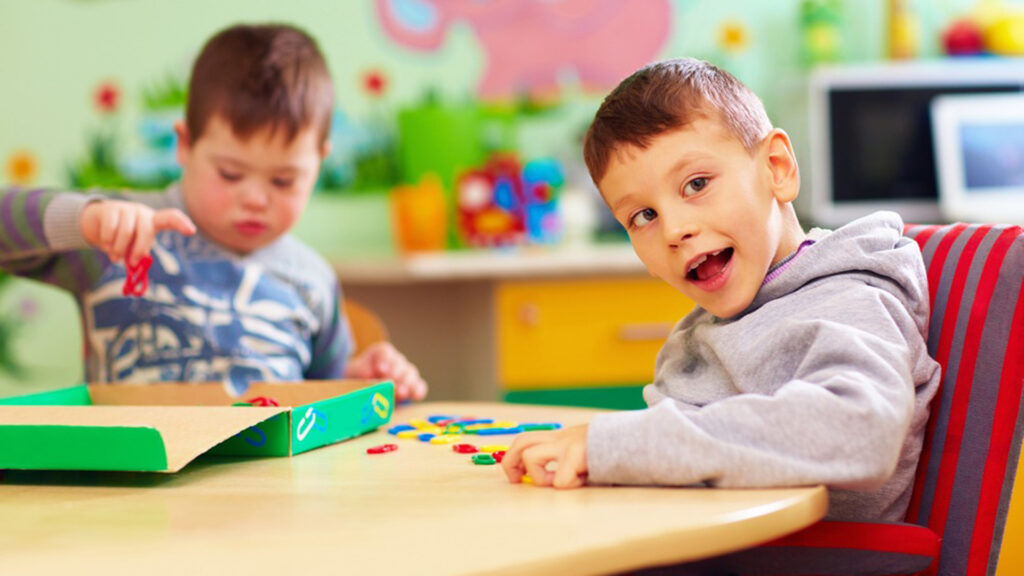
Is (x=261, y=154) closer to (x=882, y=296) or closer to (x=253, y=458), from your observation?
(x=253, y=458)

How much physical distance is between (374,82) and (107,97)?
682mm

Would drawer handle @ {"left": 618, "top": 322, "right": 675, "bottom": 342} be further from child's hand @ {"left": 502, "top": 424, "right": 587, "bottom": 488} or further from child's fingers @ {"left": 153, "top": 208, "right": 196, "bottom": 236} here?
child's hand @ {"left": 502, "top": 424, "right": 587, "bottom": 488}

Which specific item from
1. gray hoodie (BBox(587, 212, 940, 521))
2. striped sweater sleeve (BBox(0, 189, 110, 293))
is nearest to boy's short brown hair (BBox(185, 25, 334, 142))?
striped sweater sleeve (BBox(0, 189, 110, 293))

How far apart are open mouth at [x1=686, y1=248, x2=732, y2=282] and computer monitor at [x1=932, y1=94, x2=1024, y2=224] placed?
7.05 feet

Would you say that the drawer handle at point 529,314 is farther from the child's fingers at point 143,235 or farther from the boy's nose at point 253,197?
the child's fingers at point 143,235

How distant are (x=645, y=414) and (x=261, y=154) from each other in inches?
34.2

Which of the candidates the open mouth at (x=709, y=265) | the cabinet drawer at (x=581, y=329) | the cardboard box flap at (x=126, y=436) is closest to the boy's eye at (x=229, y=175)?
the cardboard box flap at (x=126, y=436)

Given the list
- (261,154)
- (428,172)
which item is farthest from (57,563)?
(428,172)

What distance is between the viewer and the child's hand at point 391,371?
1.35 m

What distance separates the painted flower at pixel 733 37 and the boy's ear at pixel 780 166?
2.37 m

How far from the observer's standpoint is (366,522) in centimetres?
70

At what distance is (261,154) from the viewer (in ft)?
4.93

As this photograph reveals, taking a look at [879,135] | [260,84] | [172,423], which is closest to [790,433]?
[172,423]

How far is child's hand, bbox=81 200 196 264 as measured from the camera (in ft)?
3.71
